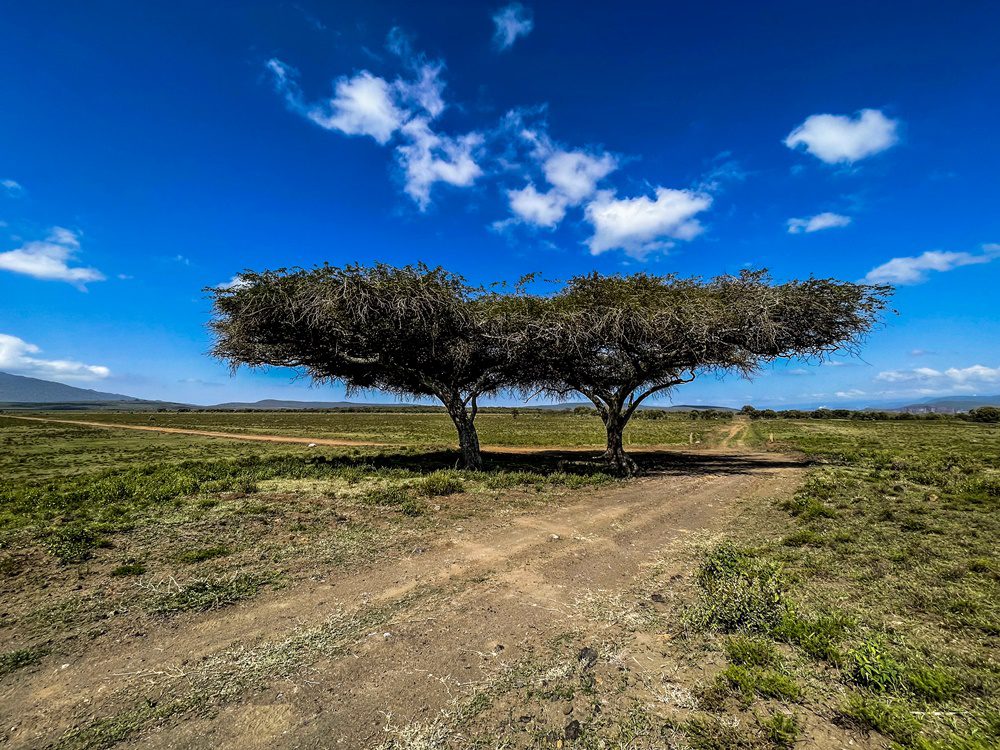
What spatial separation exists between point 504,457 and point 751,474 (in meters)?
12.0

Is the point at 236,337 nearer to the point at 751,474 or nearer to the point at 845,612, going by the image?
the point at 845,612

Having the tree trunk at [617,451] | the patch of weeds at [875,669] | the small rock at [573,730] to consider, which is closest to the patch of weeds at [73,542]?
the small rock at [573,730]

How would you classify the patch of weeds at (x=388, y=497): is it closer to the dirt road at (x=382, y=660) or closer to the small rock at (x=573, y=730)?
the dirt road at (x=382, y=660)

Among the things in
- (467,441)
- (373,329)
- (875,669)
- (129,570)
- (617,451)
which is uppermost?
(373,329)

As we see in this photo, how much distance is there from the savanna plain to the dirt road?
29mm

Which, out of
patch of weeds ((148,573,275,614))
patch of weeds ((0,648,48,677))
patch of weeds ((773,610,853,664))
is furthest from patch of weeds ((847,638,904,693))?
patch of weeds ((0,648,48,677))

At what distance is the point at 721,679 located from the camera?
4246 mm

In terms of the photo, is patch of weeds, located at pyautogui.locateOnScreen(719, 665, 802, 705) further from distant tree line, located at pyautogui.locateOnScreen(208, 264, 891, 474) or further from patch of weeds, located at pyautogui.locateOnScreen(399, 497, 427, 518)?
distant tree line, located at pyautogui.locateOnScreen(208, 264, 891, 474)

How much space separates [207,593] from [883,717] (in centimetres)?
793

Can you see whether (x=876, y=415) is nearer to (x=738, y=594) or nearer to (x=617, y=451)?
(x=617, y=451)

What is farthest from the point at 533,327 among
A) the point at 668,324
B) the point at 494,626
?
the point at 494,626

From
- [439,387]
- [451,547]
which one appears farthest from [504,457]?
[451,547]

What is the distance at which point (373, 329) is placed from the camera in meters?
17.9

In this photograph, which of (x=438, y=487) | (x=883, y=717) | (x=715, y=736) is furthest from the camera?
(x=438, y=487)
